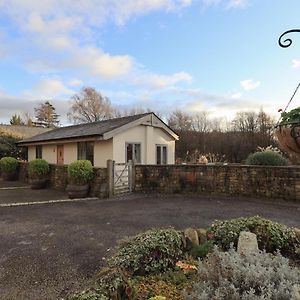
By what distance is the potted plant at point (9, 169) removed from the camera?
19078mm

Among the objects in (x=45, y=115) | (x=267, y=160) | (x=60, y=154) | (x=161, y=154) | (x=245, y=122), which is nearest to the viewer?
(x=267, y=160)

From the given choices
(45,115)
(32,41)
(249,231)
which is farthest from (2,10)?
(45,115)

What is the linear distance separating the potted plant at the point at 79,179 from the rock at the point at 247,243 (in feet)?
28.5

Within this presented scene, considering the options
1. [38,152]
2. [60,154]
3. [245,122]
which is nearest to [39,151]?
[38,152]

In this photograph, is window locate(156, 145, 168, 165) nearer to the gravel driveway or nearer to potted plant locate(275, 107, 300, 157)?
the gravel driveway

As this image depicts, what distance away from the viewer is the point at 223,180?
11.4 m

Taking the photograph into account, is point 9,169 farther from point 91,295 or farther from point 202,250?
point 91,295

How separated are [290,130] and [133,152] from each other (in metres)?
14.5

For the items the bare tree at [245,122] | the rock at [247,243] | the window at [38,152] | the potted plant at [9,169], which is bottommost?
the rock at [247,243]

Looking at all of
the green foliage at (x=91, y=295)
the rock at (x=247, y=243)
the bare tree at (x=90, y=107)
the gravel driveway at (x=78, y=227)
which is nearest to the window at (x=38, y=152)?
the gravel driveway at (x=78, y=227)

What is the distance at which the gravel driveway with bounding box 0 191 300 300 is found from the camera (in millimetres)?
3982

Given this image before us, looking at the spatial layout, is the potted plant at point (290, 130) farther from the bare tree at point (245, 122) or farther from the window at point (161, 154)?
the bare tree at point (245, 122)

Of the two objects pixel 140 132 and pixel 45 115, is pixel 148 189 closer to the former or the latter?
pixel 140 132

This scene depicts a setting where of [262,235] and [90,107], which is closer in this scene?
[262,235]
